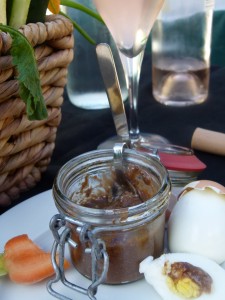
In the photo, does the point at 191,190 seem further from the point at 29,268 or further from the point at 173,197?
the point at 29,268

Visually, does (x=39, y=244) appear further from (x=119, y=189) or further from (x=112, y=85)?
(x=112, y=85)

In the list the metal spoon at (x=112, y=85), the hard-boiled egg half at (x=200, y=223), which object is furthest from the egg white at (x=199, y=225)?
the metal spoon at (x=112, y=85)

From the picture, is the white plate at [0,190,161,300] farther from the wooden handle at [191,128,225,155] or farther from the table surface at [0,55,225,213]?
the wooden handle at [191,128,225,155]

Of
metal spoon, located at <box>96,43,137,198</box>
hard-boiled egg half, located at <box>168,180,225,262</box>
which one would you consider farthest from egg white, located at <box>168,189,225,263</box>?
metal spoon, located at <box>96,43,137,198</box>

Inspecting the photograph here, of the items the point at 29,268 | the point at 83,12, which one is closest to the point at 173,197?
the point at 29,268

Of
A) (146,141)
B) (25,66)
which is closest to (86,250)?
(25,66)

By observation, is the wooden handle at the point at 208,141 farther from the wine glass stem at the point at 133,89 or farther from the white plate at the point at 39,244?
the white plate at the point at 39,244
